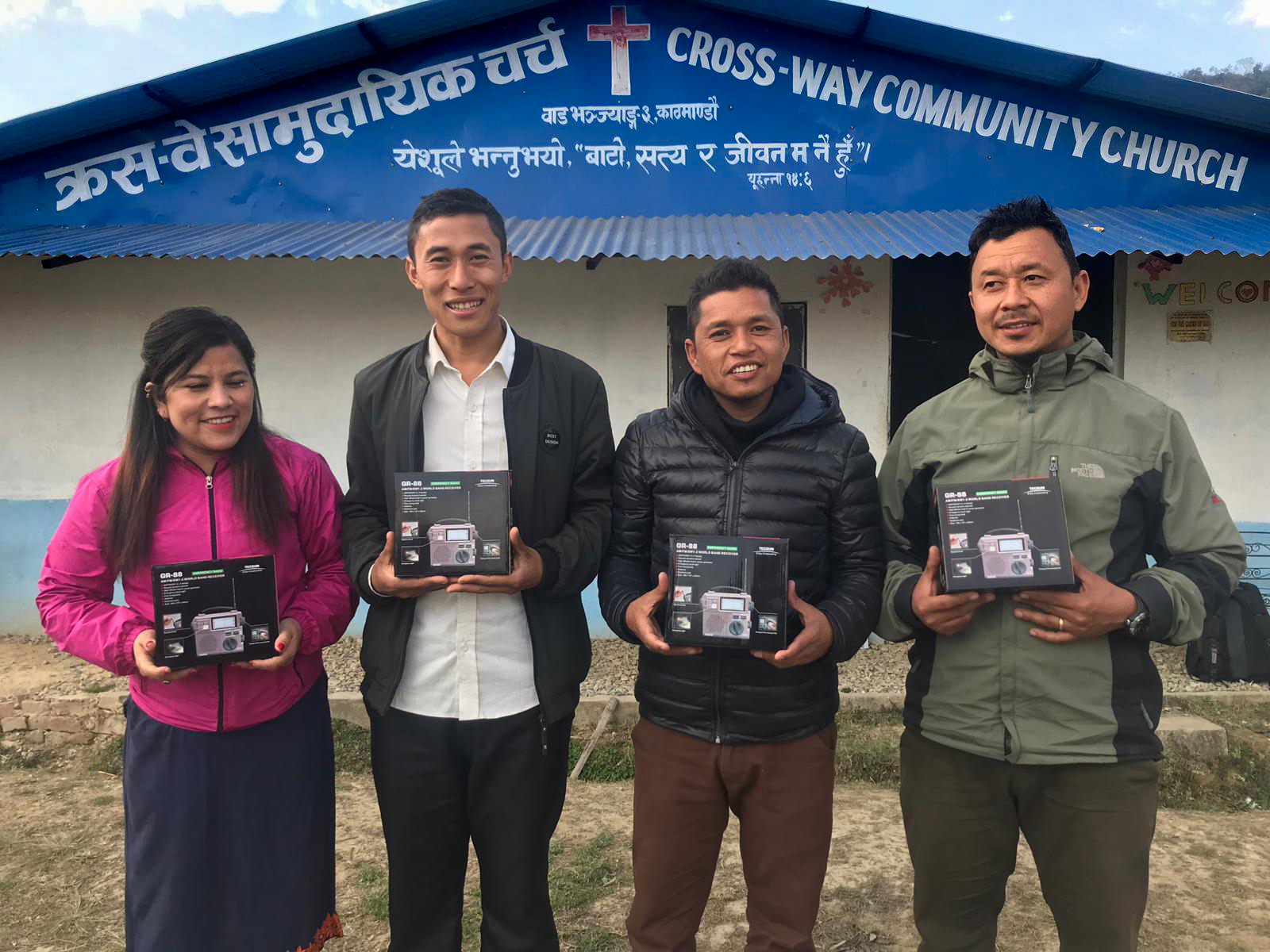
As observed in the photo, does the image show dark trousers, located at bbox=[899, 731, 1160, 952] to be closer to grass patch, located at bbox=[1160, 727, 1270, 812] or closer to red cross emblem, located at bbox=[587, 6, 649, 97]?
grass patch, located at bbox=[1160, 727, 1270, 812]

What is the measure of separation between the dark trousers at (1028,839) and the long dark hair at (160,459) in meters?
1.87

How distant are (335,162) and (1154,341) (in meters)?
6.05

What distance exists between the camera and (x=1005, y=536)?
1.90m

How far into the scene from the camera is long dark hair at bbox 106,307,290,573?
210cm

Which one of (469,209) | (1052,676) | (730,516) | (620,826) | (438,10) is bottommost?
(620,826)

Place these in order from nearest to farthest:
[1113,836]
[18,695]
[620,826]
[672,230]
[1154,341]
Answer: [1113,836], [620,826], [18,695], [672,230], [1154,341]

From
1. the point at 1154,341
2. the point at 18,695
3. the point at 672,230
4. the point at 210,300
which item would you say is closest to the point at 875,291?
the point at 672,230

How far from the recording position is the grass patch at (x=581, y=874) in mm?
3325

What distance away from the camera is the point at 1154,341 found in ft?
19.5

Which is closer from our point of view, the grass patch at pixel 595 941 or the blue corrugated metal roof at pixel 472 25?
the grass patch at pixel 595 941

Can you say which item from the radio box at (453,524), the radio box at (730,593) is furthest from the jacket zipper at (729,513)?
the radio box at (453,524)

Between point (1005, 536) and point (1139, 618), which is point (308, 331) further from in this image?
point (1139, 618)

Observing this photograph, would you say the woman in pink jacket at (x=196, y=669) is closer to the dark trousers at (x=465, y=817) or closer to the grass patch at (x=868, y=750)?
the dark trousers at (x=465, y=817)

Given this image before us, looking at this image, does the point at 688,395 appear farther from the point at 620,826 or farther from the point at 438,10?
the point at 438,10
